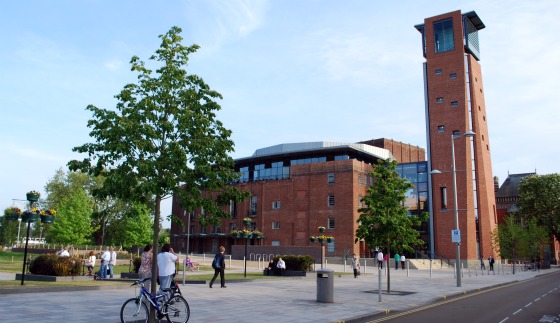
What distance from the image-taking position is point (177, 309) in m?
10.3

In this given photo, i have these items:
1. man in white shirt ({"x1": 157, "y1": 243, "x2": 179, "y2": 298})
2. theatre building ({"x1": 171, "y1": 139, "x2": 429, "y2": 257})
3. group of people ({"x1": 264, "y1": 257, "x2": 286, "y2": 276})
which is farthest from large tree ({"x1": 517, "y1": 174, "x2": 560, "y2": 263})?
man in white shirt ({"x1": 157, "y1": 243, "x2": 179, "y2": 298})

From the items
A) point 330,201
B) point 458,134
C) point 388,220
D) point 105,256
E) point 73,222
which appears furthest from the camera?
point 73,222

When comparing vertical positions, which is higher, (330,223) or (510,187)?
(510,187)

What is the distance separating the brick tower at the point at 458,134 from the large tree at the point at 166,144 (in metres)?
50.8

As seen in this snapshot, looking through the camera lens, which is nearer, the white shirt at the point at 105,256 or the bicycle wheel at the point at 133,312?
the bicycle wheel at the point at 133,312

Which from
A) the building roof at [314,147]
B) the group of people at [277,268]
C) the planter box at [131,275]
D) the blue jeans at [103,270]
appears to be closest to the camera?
the blue jeans at [103,270]

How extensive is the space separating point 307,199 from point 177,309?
56.5 m

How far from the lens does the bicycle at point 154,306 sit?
9617 millimetres

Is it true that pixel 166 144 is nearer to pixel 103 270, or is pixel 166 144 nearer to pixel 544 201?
pixel 103 270

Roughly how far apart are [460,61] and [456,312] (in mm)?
54066

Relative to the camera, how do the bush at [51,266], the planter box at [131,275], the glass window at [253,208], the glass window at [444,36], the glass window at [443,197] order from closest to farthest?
the bush at [51,266], the planter box at [131,275], the glass window at [443,197], the glass window at [444,36], the glass window at [253,208]

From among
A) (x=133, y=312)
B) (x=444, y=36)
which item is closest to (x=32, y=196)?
(x=133, y=312)

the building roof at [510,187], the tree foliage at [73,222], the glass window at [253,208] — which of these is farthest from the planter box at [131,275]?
the building roof at [510,187]

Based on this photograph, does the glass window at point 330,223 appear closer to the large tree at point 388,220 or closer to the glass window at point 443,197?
the glass window at point 443,197
